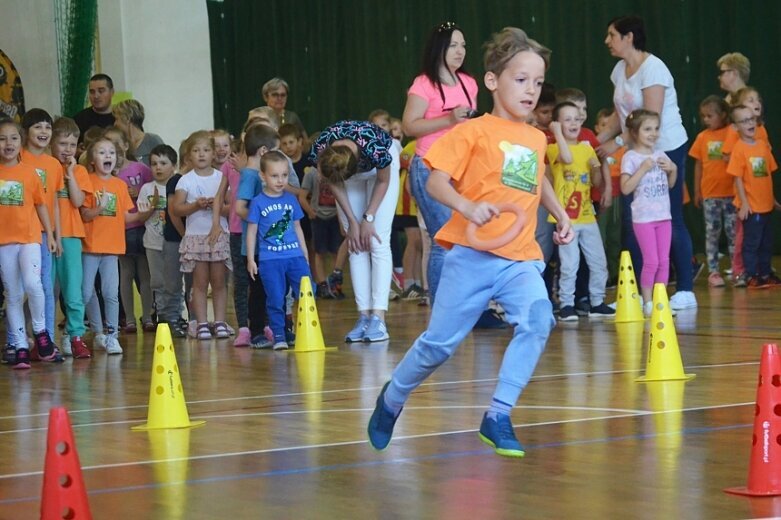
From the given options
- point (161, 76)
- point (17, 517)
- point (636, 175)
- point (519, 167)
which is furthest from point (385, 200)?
point (161, 76)

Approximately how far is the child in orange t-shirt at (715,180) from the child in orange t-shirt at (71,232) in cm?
531

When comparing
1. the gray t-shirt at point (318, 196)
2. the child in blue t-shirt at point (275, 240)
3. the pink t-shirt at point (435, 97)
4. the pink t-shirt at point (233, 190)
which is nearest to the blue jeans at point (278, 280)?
the child in blue t-shirt at point (275, 240)

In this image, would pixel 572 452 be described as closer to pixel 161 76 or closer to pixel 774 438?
pixel 774 438

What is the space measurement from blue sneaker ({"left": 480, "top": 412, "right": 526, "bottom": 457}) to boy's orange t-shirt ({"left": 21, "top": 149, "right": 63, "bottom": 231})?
4283mm

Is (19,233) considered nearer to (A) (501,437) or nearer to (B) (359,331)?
(B) (359,331)

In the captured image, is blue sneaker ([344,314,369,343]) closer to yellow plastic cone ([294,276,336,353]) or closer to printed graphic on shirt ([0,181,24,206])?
yellow plastic cone ([294,276,336,353])

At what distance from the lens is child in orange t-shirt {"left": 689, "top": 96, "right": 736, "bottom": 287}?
11.0m

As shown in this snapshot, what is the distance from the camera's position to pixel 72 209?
26.3 feet

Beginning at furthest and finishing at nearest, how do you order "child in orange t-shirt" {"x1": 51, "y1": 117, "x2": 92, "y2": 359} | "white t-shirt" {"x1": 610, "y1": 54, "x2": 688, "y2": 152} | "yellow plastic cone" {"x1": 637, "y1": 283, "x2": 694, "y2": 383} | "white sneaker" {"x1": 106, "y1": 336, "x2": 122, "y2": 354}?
1. "white t-shirt" {"x1": 610, "y1": 54, "x2": 688, "y2": 152}
2. "white sneaker" {"x1": 106, "y1": 336, "x2": 122, "y2": 354}
3. "child in orange t-shirt" {"x1": 51, "y1": 117, "x2": 92, "y2": 359}
4. "yellow plastic cone" {"x1": 637, "y1": 283, "x2": 694, "y2": 383}

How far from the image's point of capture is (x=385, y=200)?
7.64 m

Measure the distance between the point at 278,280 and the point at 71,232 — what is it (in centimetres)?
133

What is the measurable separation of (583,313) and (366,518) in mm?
5766

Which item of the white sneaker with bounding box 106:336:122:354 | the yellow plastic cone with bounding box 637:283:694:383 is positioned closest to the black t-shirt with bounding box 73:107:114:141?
the white sneaker with bounding box 106:336:122:354

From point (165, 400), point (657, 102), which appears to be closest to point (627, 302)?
point (657, 102)
